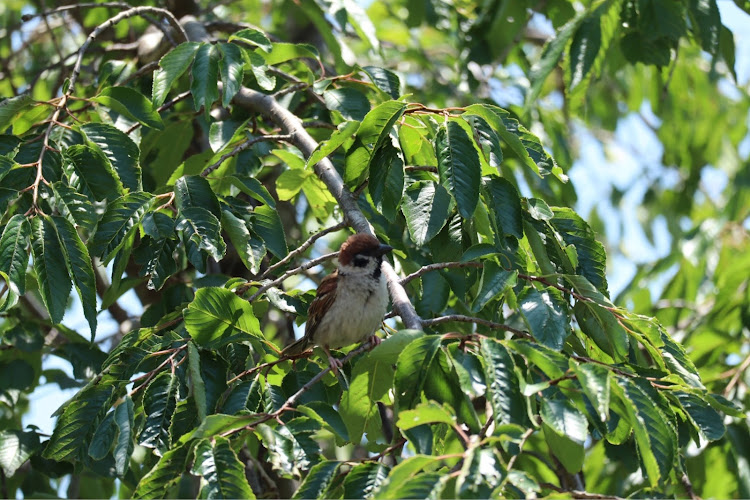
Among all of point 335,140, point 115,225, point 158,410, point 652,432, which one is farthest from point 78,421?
point 652,432

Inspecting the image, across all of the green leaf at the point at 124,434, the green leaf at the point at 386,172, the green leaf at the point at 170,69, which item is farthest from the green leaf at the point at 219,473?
the green leaf at the point at 170,69

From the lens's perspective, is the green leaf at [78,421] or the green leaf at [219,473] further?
the green leaf at [78,421]

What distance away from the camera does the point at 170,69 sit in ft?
11.1

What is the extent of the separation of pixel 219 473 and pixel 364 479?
1.19ft

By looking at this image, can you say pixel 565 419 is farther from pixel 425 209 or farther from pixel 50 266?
pixel 50 266

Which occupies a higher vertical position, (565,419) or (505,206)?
(505,206)

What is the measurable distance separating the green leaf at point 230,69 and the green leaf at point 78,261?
2.54ft

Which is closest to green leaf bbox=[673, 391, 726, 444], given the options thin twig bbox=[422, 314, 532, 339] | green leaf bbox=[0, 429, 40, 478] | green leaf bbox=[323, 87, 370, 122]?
thin twig bbox=[422, 314, 532, 339]

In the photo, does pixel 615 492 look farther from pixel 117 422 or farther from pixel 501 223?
pixel 117 422

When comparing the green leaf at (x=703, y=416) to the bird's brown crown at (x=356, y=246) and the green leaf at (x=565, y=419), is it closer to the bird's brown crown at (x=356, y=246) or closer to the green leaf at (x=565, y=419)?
the green leaf at (x=565, y=419)

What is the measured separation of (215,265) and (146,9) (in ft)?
4.80

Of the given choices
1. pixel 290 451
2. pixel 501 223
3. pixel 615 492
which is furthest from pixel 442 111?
pixel 615 492

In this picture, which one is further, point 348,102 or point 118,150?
point 348,102

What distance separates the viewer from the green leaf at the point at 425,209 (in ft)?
9.37
